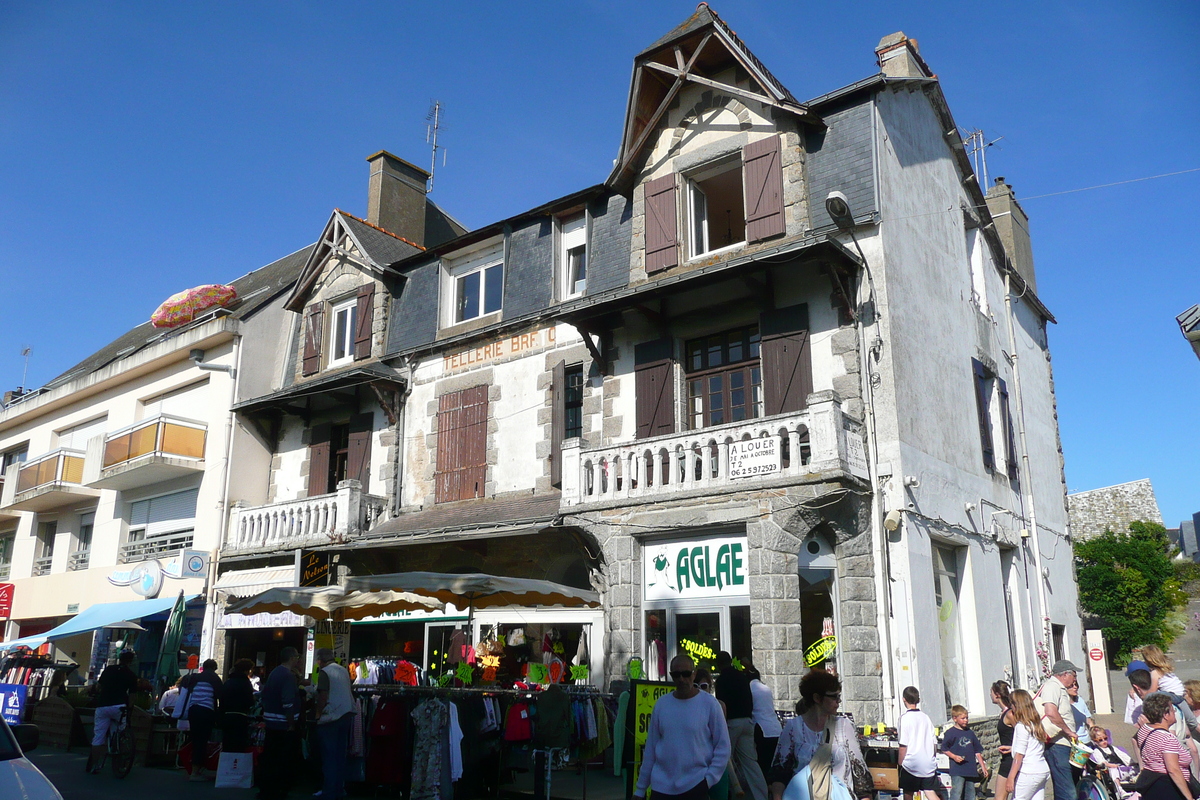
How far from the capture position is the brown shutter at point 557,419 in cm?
1445

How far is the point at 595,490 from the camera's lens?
12.6 metres

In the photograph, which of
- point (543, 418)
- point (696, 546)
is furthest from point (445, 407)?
point (696, 546)

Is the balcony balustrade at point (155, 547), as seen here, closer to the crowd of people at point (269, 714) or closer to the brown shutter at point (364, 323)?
the brown shutter at point (364, 323)

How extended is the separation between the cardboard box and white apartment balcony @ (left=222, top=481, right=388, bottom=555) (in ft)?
32.5

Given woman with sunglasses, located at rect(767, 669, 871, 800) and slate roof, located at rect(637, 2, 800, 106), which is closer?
woman with sunglasses, located at rect(767, 669, 871, 800)

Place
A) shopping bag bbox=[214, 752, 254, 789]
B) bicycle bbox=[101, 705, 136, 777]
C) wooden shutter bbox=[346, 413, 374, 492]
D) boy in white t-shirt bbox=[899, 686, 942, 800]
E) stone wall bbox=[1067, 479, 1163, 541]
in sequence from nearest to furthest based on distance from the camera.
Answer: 1. boy in white t-shirt bbox=[899, 686, 942, 800]
2. shopping bag bbox=[214, 752, 254, 789]
3. bicycle bbox=[101, 705, 136, 777]
4. wooden shutter bbox=[346, 413, 374, 492]
5. stone wall bbox=[1067, 479, 1163, 541]

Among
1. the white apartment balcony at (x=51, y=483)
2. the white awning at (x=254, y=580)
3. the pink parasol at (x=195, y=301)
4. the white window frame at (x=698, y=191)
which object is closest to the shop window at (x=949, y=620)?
the white window frame at (x=698, y=191)

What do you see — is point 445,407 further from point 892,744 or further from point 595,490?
point 892,744

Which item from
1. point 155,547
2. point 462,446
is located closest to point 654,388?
point 462,446

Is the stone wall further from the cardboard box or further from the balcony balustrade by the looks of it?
the cardboard box

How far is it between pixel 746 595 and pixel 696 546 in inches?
35.6

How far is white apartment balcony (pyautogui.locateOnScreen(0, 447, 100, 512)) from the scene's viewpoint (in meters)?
21.8

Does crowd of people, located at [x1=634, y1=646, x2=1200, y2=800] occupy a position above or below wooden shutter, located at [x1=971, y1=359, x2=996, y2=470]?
below

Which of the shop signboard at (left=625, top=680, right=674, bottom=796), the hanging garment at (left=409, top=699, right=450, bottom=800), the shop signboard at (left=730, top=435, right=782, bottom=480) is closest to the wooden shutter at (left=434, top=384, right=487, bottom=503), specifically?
the shop signboard at (left=730, top=435, right=782, bottom=480)
